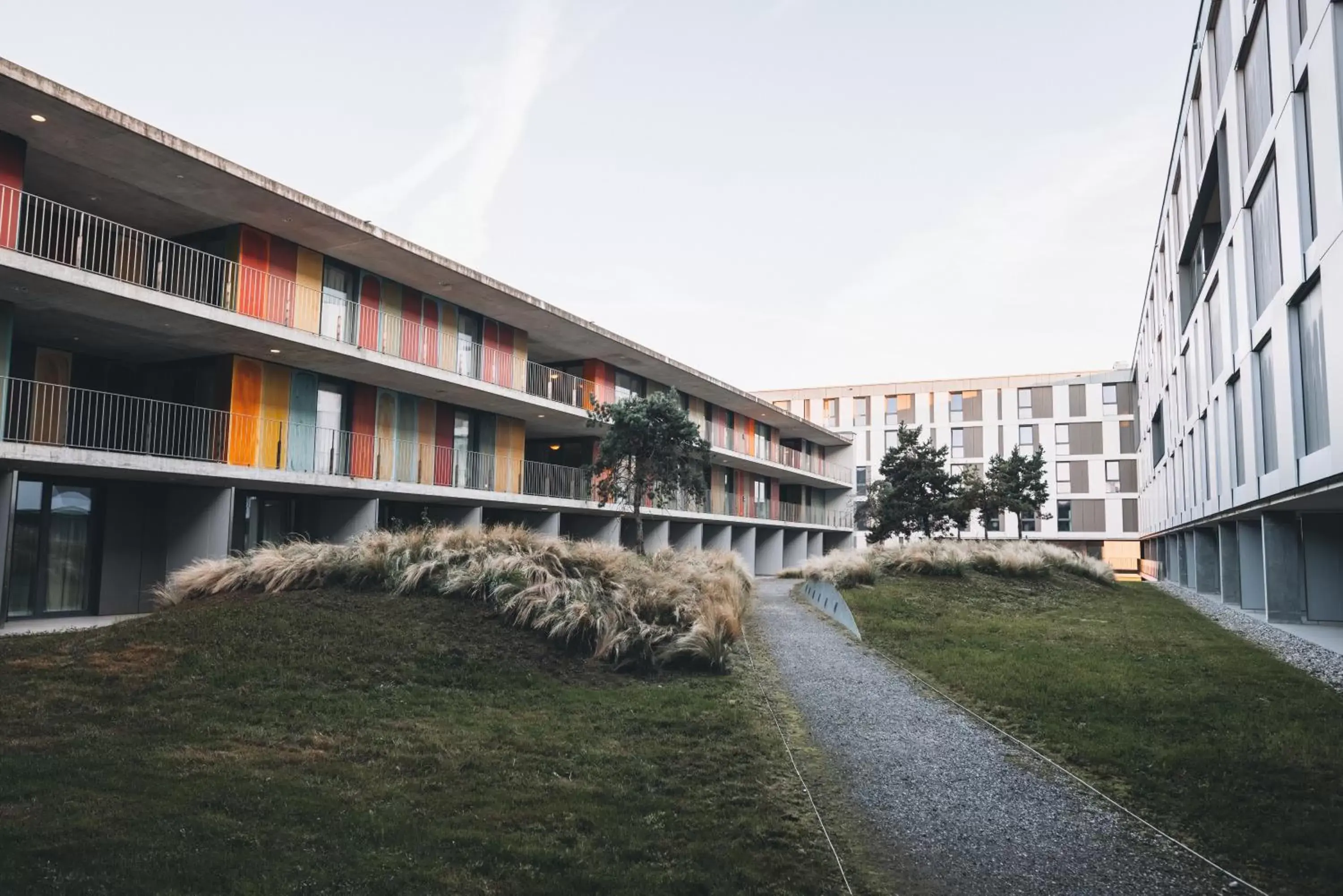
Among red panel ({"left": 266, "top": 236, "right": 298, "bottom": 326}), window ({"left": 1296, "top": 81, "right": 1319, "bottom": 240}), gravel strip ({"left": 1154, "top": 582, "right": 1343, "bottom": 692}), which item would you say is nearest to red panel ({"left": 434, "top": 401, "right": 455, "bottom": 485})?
red panel ({"left": 266, "top": 236, "right": 298, "bottom": 326})

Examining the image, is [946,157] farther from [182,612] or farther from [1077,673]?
[182,612]

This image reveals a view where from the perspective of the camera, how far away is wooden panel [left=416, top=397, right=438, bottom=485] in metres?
23.6

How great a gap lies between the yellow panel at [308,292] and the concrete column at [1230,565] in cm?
2300

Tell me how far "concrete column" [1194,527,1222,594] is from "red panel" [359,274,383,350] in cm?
2636

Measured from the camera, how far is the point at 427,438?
24078mm

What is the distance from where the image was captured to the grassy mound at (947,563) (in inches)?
913

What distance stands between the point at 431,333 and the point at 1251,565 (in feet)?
68.7

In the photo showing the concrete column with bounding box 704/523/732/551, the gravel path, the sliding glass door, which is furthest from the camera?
the concrete column with bounding box 704/523/732/551

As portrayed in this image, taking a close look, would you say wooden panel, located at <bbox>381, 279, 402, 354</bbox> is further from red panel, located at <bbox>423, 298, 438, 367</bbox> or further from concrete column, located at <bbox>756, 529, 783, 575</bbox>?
concrete column, located at <bbox>756, 529, 783, 575</bbox>

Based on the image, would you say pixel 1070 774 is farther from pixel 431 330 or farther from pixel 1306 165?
pixel 431 330

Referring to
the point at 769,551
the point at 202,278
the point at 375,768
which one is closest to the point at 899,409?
the point at 769,551

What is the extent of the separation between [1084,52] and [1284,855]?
16.2 metres

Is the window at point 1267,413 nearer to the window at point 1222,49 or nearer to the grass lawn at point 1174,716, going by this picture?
the grass lawn at point 1174,716

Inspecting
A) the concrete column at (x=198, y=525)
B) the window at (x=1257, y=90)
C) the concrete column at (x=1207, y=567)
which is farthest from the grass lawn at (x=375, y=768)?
the concrete column at (x=1207, y=567)
